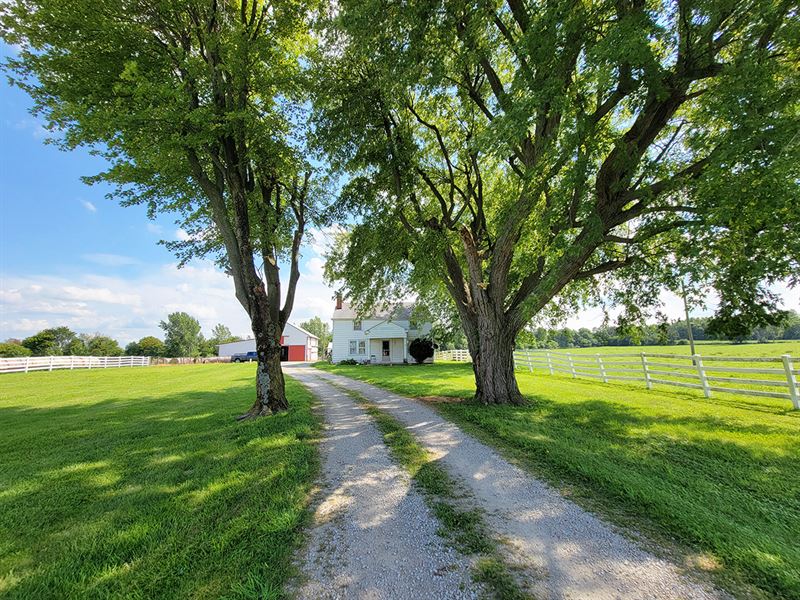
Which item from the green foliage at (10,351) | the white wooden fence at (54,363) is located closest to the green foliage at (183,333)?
the green foliage at (10,351)

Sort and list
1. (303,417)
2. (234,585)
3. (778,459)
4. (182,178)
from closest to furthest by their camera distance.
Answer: (234,585) → (778,459) → (303,417) → (182,178)

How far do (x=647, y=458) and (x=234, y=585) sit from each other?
5117mm

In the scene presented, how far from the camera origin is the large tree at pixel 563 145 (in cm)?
481

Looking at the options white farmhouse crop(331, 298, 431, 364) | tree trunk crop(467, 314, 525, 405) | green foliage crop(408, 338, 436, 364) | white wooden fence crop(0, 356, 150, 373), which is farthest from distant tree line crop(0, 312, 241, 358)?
tree trunk crop(467, 314, 525, 405)

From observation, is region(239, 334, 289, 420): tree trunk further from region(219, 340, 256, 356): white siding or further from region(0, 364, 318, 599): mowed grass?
region(219, 340, 256, 356): white siding

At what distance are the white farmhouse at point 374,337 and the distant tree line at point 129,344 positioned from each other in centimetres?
3353

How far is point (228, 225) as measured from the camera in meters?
8.44

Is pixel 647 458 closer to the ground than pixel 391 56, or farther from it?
closer to the ground

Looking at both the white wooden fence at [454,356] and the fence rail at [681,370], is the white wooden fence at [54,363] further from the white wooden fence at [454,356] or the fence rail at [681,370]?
the fence rail at [681,370]

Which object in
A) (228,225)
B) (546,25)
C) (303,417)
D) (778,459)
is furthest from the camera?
(228,225)

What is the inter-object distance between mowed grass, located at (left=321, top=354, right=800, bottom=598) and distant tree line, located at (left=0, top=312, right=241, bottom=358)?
50634 mm

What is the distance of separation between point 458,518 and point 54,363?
1252 inches

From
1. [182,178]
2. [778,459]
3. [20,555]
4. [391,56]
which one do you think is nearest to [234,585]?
[20,555]

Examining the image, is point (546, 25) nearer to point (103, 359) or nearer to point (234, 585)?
point (234, 585)
